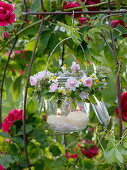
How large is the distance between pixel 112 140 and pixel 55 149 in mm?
671

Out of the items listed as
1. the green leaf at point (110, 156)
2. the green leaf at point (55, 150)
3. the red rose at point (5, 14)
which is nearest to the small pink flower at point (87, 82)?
the green leaf at point (110, 156)

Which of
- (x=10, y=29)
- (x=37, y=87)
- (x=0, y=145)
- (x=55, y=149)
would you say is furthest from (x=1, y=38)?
(x=55, y=149)

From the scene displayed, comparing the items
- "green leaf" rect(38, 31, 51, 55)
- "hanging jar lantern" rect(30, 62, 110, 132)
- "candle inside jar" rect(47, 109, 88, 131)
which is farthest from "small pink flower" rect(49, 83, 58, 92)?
"green leaf" rect(38, 31, 51, 55)

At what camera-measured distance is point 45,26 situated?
1.93 m

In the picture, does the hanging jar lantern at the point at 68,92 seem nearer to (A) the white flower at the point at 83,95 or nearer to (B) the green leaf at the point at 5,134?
(A) the white flower at the point at 83,95

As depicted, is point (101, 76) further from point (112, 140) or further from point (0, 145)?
point (0, 145)

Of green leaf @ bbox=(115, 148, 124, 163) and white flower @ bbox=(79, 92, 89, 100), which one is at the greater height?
white flower @ bbox=(79, 92, 89, 100)

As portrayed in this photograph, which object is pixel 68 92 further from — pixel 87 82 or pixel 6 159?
pixel 6 159

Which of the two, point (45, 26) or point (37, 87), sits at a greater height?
point (45, 26)

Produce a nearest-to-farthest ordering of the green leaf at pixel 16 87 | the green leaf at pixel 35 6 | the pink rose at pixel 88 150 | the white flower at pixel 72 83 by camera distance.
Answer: the white flower at pixel 72 83, the green leaf at pixel 35 6, the green leaf at pixel 16 87, the pink rose at pixel 88 150

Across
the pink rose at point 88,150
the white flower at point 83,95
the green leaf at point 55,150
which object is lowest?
the pink rose at point 88,150

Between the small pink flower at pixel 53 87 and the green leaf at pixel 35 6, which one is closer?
the small pink flower at pixel 53 87

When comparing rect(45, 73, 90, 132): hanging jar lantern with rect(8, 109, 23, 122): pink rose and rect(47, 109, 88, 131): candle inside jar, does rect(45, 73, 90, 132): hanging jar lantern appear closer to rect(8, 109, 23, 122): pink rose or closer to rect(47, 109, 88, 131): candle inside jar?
rect(47, 109, 88, 131): candle inside jar

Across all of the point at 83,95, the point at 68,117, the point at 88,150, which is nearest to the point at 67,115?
the point at 68,117
